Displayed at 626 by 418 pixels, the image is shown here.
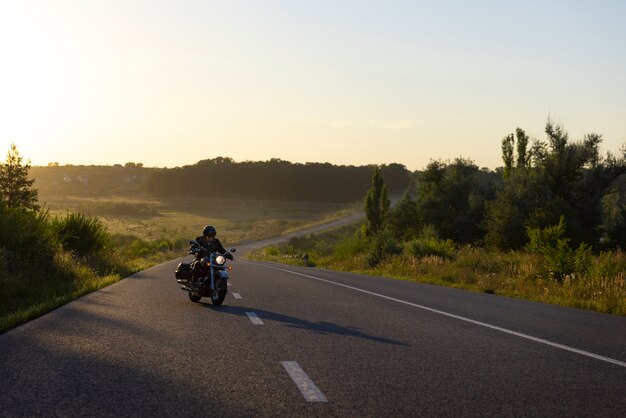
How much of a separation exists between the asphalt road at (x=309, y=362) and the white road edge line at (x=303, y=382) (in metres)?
0.02

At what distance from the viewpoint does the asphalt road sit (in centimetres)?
589

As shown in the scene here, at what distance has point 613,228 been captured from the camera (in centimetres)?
4281

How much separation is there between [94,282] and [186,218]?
422ft

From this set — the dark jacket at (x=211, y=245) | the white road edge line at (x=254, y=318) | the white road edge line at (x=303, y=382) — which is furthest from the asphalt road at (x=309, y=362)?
the dark jacket at (x=211, y=245)

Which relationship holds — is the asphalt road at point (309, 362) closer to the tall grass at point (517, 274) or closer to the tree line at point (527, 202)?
the tall grass at point (517, 274)

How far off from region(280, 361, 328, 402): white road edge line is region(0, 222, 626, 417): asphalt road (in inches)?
0.7

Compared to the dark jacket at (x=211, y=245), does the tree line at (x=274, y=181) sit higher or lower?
higher

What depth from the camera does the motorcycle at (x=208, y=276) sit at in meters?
14.2

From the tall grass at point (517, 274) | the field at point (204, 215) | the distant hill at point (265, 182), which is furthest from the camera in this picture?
the distant hill at point (265, 182)

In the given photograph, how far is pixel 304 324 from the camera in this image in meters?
11.3

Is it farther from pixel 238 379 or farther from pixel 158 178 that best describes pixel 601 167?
pixel 158 178

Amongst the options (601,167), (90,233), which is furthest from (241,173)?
(90,233)

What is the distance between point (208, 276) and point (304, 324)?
148 inches

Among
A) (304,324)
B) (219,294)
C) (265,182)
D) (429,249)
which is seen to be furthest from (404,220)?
(265,182)
